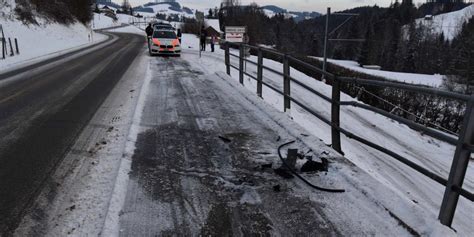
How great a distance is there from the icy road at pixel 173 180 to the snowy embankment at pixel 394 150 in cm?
61

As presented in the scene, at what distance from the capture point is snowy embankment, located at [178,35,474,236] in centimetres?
581

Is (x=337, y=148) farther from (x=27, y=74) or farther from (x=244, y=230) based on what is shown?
(x=27, y=74)

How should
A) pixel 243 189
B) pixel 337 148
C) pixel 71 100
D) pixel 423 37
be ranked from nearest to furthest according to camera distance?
pixel 243 189 < pixel 337 148 < pixel 71 100 < pixel 423 37

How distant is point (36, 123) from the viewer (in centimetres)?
645

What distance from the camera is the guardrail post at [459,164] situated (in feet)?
9.47

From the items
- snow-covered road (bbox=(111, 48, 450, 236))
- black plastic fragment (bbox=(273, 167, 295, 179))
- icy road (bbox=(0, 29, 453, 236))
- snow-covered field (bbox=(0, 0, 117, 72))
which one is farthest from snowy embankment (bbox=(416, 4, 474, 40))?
black plastic fragment (bbox=(273, 167, 295, 179))

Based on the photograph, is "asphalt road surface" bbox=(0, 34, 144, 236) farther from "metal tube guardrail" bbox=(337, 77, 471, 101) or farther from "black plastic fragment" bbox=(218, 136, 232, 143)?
"metal tube guardrail" bbox=(337, 77, 471, 101)

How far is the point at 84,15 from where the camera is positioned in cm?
5247

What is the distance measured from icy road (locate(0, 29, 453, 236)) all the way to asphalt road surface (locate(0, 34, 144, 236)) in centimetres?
2

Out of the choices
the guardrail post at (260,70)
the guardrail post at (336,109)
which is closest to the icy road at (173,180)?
the guardrail post at (336,109)

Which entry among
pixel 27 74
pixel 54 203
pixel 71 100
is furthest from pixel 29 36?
pixel 54 203

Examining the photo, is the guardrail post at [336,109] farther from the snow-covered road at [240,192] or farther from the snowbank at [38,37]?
the snowbank at [38,37]

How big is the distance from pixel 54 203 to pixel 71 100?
5448 mm

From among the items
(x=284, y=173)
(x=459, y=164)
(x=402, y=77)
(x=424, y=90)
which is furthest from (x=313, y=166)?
(x=402, y=77)
